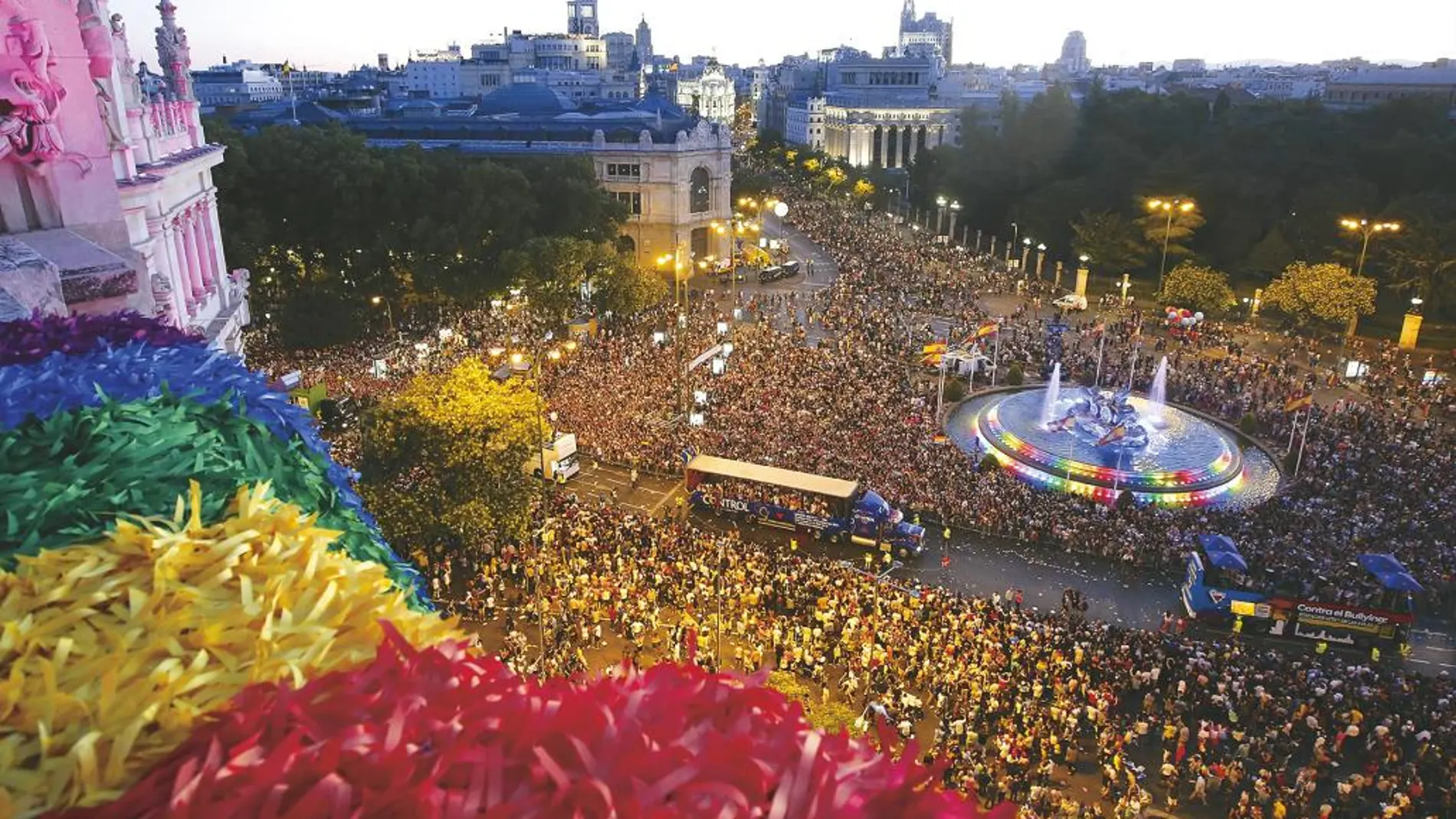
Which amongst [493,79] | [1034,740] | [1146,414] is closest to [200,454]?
[1034,740]

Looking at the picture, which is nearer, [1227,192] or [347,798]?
[347,798]

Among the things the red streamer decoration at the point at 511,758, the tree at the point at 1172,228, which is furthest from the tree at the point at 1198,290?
the red streamer decoration at the point at 511,758

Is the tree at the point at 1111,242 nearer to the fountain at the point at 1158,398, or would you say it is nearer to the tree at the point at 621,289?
the fountain at the point at 1158,398

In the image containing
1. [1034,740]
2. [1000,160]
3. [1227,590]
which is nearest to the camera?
[1034,740]

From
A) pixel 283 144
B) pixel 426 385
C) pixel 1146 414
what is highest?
pixel 283 144

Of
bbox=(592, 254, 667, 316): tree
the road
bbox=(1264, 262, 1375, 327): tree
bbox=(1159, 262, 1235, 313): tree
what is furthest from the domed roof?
the road

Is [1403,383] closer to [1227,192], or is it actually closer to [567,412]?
[1227,192]

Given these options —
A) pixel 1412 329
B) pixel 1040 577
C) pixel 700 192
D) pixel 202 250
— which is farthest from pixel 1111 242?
pixel 202 250
